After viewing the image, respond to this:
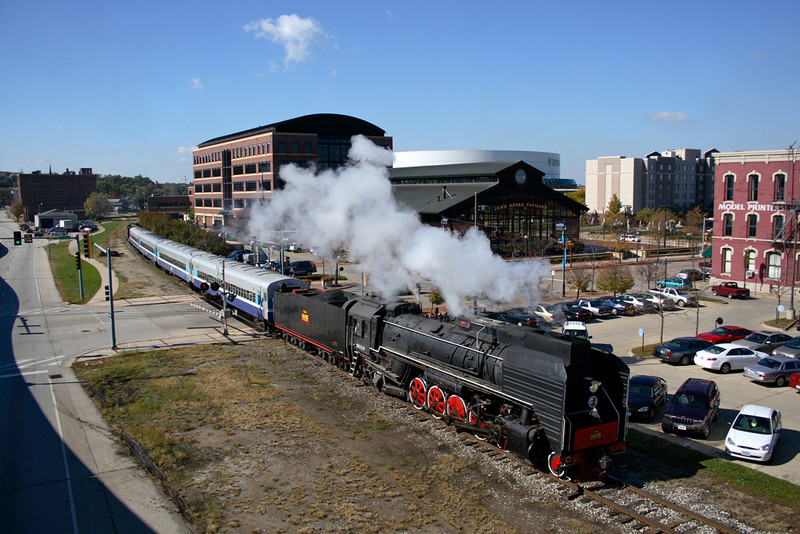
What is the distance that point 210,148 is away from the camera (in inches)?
3516

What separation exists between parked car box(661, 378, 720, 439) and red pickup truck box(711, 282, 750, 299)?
1145 inches

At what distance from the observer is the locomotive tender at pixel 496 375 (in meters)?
13.0

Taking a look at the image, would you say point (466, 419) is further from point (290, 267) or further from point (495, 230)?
point (495, 230)

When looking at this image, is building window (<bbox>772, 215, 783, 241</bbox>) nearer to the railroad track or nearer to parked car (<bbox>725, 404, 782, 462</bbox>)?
parked car (<bbox>725, 404, 782, 462</bbox>)

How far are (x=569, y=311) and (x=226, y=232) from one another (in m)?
54.4

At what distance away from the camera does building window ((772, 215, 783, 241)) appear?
4125 cm

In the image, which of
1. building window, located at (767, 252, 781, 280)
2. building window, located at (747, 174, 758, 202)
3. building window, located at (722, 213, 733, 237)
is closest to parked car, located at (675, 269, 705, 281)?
building window, located at (722, 213, 733, 237)

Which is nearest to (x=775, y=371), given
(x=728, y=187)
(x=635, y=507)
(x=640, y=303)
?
(x=635, y=507)

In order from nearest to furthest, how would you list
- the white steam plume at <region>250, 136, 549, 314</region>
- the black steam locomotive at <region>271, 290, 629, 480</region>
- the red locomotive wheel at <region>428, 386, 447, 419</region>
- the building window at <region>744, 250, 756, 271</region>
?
1. the black steam locomotive at <region>271, 290, 629, 480</region>
2. the red locomotive wheel at <region>428, 386, 447, 419</region>
3. the white steam plume at <region>250, 136, 549, 314</region>
4. the building window at <region>744, 250, 756, 271</region>

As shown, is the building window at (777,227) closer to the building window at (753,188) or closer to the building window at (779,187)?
the building window at (779,187)

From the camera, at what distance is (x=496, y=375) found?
47.8 feet

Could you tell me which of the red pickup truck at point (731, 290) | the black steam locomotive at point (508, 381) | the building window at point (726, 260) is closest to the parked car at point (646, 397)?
the black steam locomotive at point (508, 381)

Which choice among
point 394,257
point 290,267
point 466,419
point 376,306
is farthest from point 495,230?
point 466,419

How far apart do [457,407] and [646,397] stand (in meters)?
7.03
